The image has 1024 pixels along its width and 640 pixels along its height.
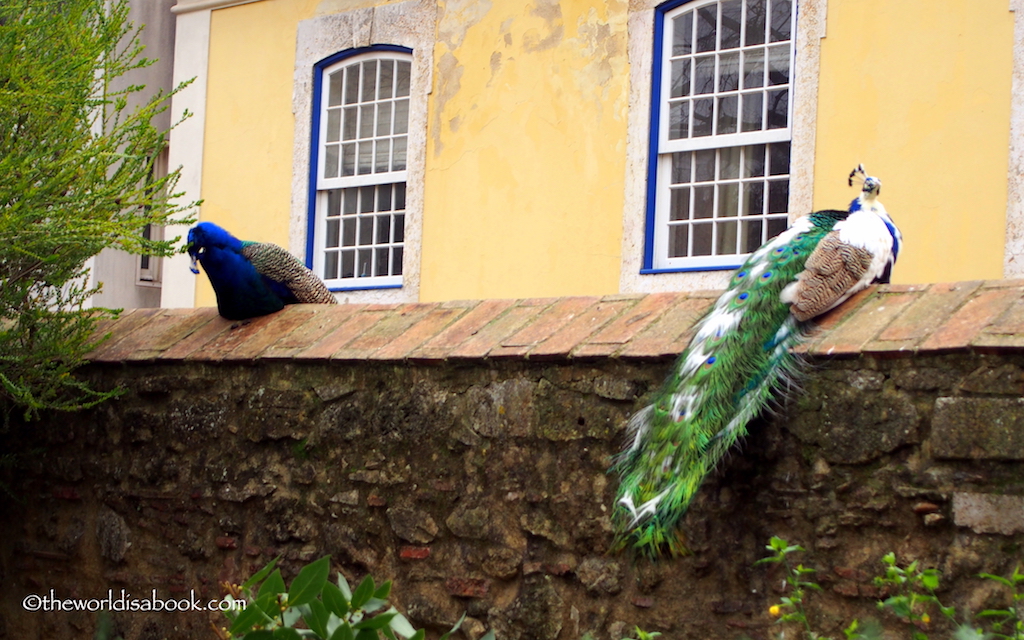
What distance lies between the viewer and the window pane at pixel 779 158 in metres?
7.65

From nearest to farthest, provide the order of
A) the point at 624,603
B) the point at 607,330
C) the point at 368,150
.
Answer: the point at 624,603, the point at 607,330, the point at 368,150

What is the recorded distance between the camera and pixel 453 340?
15.0 feet

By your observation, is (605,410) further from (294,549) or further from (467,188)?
(467,188)

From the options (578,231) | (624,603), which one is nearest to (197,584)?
(624,603)

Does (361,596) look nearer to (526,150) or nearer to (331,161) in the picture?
(526,150)

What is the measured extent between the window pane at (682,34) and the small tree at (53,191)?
3.77m

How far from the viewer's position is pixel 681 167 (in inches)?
317

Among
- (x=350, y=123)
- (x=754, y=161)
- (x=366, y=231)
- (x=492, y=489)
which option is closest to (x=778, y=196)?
(x=754, y=161)

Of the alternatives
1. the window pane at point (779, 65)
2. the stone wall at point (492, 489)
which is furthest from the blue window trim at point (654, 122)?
the stone wall at point (492, 489)

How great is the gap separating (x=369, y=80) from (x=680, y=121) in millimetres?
2794

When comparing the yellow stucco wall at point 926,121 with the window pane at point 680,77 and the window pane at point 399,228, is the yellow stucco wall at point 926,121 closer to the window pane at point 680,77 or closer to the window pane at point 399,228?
the window pane at point 680,77

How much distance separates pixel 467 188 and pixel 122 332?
3.47m

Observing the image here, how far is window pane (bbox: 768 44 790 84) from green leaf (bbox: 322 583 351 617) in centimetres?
627

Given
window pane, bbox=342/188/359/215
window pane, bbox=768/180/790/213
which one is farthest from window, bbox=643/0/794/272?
window pane, bbox=342/188/359/215
